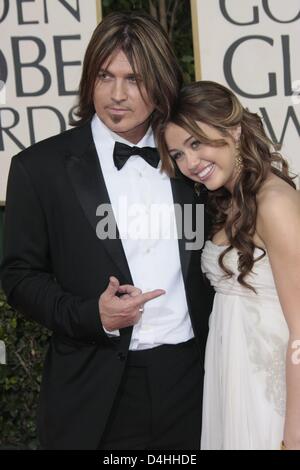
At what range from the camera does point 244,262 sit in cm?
214

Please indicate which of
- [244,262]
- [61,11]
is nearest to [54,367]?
[244,262]

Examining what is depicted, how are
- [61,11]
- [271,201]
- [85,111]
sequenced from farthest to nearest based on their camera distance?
1. [61,11]
2. [85,111]
3. [271,201]

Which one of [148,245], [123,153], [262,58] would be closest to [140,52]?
[123,153]

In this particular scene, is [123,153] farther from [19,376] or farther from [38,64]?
[19,376]

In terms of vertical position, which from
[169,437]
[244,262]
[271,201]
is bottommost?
[169,437]

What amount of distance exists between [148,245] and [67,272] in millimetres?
243

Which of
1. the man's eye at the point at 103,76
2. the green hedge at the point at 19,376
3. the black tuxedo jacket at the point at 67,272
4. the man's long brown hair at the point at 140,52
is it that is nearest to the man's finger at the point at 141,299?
the black tuxedo jacket at the point at 67,272

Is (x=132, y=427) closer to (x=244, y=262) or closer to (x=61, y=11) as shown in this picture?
(x=244, y=262)

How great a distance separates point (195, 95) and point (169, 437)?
0.98 m

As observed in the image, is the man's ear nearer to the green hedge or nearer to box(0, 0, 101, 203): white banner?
box(0, 0, 101, 203): white banner

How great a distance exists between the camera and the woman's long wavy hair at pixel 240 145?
214cm

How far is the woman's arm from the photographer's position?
202 cm

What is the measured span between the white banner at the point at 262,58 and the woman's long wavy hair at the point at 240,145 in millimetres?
1088

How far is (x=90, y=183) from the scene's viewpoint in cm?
228
